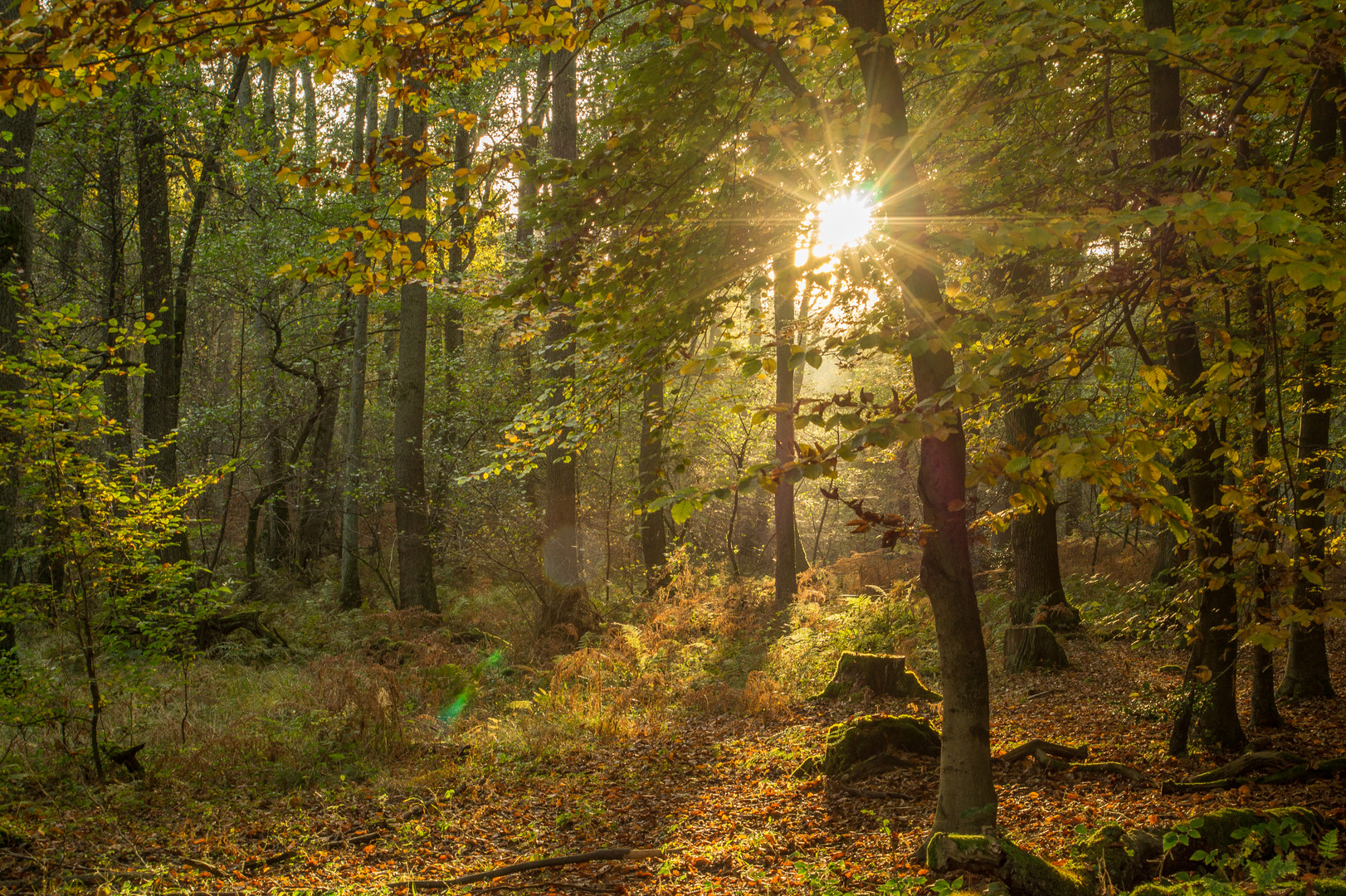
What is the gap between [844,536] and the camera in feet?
79.7

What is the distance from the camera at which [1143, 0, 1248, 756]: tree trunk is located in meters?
4.54

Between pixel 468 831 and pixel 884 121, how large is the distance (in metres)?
5.34

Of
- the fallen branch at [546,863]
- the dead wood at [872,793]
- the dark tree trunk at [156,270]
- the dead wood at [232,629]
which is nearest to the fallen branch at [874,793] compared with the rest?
the dead wood at [872,793]

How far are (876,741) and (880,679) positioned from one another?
7.61 ft

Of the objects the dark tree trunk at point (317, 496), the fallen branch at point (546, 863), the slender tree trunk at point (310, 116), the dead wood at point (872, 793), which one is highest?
the slender tree trunk at point (310, 116)

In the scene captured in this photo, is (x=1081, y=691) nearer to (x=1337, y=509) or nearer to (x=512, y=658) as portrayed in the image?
(x=1337, y=509)

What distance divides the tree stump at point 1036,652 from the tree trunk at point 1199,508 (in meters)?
3.58

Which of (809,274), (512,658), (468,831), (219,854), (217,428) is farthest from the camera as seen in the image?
(217,428)

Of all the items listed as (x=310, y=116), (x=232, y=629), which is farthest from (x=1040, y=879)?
(x=310, y=116)

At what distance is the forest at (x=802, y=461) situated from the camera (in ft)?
11.0

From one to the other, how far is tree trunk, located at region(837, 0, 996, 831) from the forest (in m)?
0.03

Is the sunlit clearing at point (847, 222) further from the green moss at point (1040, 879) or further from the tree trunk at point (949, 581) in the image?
the green moss at point (1040, 879)

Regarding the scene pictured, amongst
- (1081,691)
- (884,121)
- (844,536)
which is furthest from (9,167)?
(844,536)

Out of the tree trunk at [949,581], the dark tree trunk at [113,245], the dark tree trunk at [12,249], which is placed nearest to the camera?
the tree trunk at [949,581]
